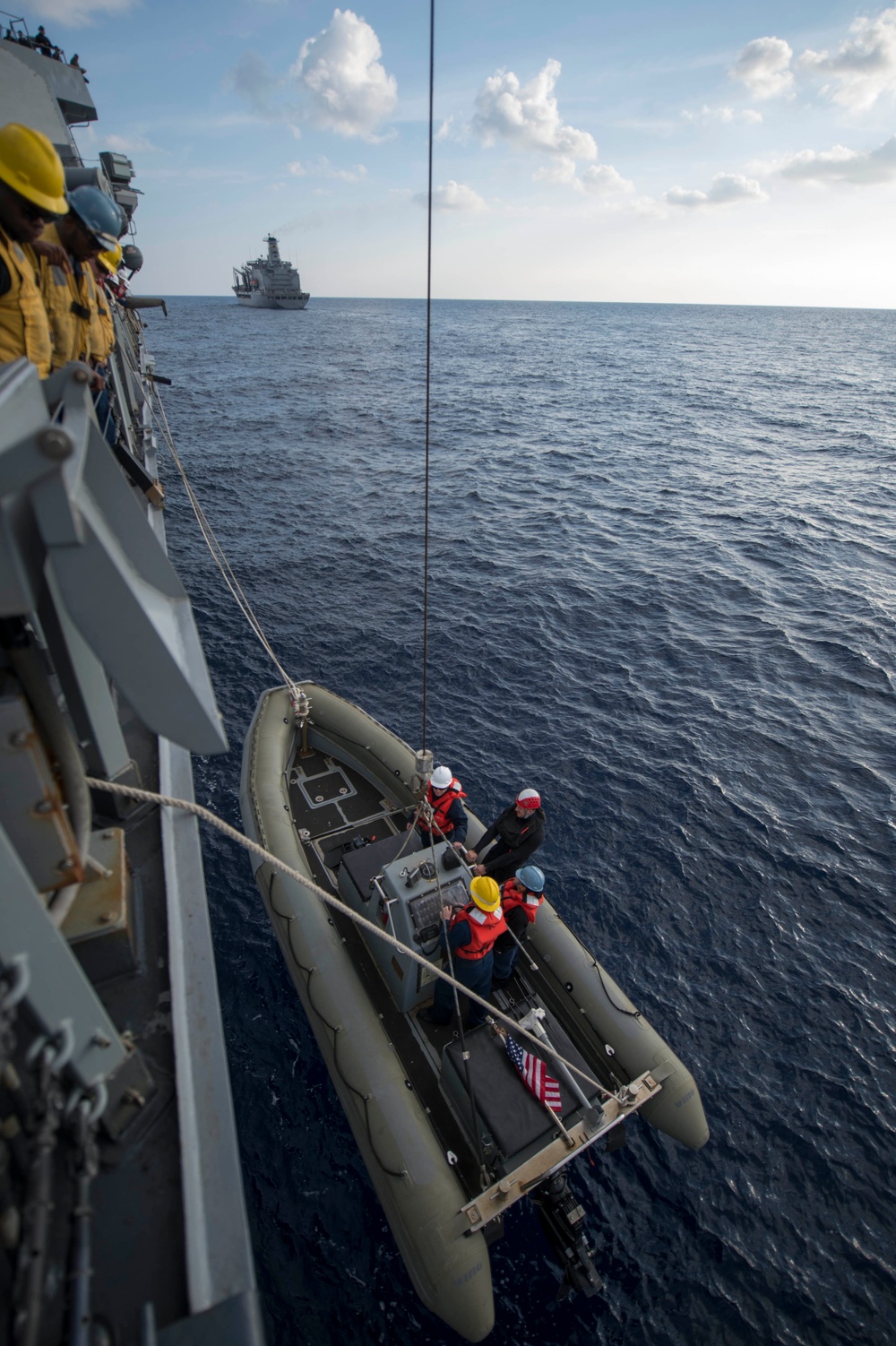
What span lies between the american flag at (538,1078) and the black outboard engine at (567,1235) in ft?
2.21

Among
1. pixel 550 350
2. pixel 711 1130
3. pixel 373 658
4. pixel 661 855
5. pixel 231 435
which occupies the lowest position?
pixel 711 1130

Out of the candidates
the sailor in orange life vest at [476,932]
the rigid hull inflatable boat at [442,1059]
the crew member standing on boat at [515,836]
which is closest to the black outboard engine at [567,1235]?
the rigid hull inflatable boat at [442,1059]

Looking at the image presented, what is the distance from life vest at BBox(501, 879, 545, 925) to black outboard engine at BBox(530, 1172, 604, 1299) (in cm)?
255

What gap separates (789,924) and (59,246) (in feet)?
43.7

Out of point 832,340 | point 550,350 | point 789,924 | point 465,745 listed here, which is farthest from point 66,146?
point 832,340

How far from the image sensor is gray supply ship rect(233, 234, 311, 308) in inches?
4528

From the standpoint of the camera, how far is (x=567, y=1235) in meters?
6.01

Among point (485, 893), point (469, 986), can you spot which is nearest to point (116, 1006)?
point (485, 893)

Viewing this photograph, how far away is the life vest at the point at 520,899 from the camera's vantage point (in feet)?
24.6

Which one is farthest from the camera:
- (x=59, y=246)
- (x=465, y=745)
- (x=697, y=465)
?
(x=697, y=465)

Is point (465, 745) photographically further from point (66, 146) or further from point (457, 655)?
point (66, 146)

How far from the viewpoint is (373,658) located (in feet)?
53.3

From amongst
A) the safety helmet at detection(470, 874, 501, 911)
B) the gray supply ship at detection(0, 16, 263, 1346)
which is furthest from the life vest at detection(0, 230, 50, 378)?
the safety helmet at detection(470, 874, 501, 911)

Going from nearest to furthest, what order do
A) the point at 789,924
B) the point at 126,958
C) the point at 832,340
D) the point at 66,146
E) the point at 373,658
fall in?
1. the point at 126,958
2. the point at 789,924
3. the point at 66,146
4. the point at 373,658
5. the point at 832,340
